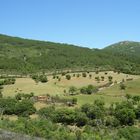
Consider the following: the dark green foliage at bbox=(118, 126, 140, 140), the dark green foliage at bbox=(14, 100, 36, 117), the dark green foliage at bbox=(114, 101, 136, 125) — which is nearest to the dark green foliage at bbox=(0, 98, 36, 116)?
the dark green foliage at bbox=(14, 100, 36, 117)

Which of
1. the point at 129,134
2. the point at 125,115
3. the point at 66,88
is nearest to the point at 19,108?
the point at 125,115

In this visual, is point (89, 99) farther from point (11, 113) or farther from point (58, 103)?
point (11, 113)

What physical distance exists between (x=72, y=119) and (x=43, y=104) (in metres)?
18.5

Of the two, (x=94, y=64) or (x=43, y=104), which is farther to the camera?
(x=94, y=64)

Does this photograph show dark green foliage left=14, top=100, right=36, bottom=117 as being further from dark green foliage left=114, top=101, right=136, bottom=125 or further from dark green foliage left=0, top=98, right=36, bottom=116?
dark green foliage left=114, top=101, right=136, bottom=125

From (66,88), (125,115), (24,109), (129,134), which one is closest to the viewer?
(129,134)

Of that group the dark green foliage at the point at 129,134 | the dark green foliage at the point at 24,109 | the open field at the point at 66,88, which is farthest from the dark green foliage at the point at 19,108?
the dark green foliage at the point at 129,134

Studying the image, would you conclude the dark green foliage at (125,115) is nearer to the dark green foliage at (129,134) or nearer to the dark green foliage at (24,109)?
the dark green foliage at (129,134)

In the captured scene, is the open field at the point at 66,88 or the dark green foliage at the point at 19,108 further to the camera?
the open field at the point at 66,88

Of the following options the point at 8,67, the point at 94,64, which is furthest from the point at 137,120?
the point at 94,64

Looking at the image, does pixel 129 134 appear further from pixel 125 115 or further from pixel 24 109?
pixel 24 109

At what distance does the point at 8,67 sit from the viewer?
17100 centimetres

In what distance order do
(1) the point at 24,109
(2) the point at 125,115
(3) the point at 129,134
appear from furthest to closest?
→ (1) the point at 24,109 < (2) the point at 125,115 < (3) the point at 129,134

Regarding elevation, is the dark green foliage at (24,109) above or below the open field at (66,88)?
below
